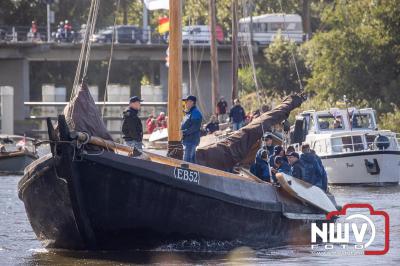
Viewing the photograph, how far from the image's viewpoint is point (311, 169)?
2539 cm

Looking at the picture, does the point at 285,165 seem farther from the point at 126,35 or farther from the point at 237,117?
the point at 126,35

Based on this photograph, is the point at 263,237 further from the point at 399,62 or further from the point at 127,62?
the point at 127,62

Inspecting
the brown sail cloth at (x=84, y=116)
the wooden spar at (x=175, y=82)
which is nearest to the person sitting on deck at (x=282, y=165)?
the wooden spar at (x=175, y=82)

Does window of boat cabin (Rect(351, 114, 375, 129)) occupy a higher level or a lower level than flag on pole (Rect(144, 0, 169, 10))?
lower

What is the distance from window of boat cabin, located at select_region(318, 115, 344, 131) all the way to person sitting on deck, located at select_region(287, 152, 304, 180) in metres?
16.6

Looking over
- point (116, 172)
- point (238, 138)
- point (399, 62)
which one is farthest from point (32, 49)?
point (116, 172)

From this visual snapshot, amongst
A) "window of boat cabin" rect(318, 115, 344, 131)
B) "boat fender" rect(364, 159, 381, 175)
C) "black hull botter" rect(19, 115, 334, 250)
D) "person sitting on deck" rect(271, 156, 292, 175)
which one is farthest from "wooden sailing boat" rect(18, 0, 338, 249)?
"window of boat cabin" rect(318, 115, 344, 131)

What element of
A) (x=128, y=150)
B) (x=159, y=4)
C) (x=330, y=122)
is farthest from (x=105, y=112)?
(x=128, y=150)

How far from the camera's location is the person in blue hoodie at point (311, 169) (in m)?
25.3

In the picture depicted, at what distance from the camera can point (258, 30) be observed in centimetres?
9181

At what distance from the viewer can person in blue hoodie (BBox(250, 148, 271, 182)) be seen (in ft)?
79.6

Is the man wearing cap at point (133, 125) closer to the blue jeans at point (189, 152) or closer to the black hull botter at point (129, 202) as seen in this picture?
the blue jeans at point (189, 152)

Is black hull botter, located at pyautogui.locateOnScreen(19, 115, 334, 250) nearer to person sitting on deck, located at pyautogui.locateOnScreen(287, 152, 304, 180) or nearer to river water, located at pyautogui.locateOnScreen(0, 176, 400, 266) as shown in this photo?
river water, located at pyautogui.locateOnScreen(0, 176, 400, 266)

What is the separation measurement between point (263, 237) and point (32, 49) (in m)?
59.6
